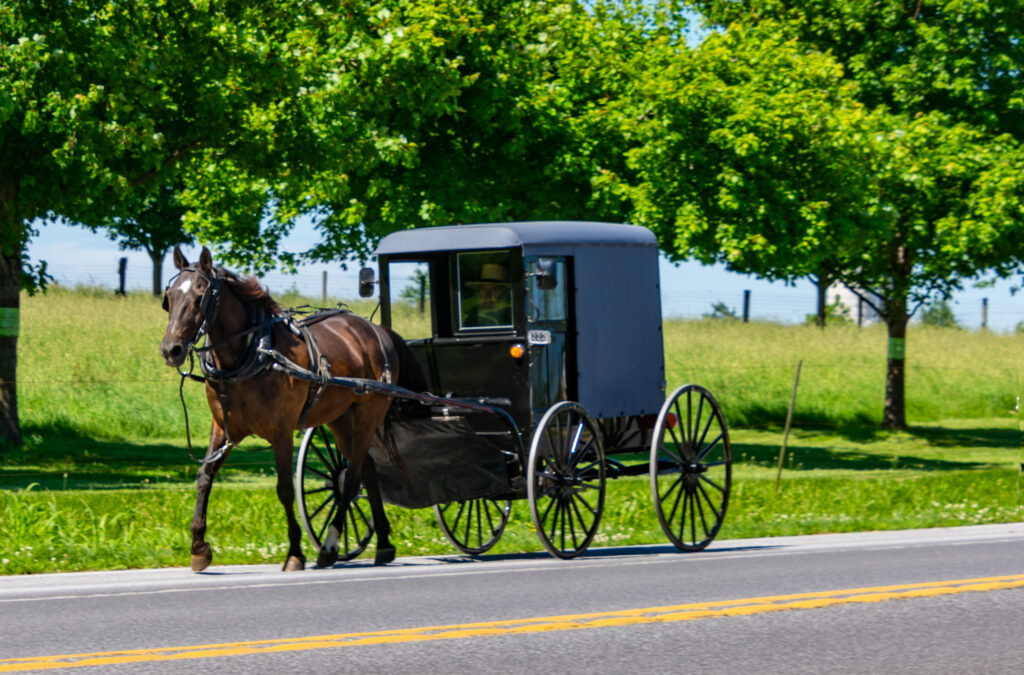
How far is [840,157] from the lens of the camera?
24.5 m

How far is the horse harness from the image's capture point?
1026 centimetres

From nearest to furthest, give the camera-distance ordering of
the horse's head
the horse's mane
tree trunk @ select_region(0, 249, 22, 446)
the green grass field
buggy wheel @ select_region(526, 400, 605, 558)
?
the horse's head < the horse's mane < buggy wheel @ select_region(526, 400, 605, 558) < the green grass field < tree trunk @ select_region(0, 249, 22, 446)

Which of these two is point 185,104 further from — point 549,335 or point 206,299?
point 206,299

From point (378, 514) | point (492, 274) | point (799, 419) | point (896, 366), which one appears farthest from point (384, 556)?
point (799, 419)

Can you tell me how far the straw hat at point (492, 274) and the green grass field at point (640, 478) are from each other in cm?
249

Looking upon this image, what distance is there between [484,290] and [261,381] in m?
2.67

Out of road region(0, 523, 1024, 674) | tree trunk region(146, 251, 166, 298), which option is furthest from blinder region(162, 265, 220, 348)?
tree trunk region(146, 251, 166, 298)

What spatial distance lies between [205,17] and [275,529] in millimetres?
11163

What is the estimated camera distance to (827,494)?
1800cm

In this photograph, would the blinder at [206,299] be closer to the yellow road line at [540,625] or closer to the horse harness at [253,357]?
the horse harness at [253,357]

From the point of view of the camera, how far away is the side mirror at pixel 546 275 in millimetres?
11625

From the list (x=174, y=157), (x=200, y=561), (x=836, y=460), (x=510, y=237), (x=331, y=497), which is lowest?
(x=836, y=460)

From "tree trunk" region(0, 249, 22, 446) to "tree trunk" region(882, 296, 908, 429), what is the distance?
17500 millimetres

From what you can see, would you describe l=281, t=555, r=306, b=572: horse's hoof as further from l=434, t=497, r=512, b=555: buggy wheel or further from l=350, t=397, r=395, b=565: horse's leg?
l=434, t=497, r=512, b=555: buggy wheel
